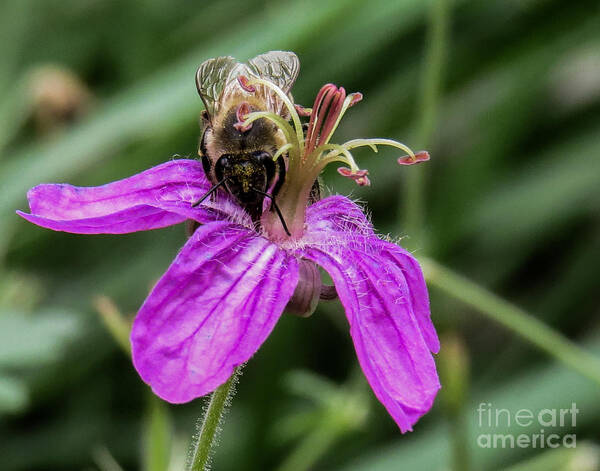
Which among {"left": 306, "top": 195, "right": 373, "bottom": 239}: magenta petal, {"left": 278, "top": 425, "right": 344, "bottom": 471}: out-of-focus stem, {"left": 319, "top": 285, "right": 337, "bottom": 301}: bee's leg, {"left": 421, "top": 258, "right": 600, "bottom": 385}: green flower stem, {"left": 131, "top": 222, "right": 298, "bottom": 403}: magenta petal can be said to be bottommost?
{"left": 278, "top": 425, "right": 344, "bottom": 471}: out-of-focus stem

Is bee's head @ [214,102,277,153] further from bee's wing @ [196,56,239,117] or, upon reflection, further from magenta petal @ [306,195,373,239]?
magenta petal @ [306,195,373,239]

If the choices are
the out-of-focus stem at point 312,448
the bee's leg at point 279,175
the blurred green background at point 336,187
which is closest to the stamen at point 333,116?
the bee's leg at point 279,175

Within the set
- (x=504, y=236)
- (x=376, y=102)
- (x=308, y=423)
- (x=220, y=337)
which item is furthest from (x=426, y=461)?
(x=220, y=337)

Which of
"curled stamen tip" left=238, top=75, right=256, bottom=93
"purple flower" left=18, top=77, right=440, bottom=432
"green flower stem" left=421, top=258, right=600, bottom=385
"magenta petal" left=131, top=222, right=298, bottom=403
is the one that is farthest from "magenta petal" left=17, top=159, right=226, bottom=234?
"green flower stem" left=421, top=258, right=600, bottom=385

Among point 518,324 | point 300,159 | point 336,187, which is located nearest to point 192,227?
point 300,159

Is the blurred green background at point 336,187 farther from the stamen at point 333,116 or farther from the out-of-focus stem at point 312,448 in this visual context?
the stamen at point 333,116

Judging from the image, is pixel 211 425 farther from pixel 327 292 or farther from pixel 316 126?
pixel 316 126
